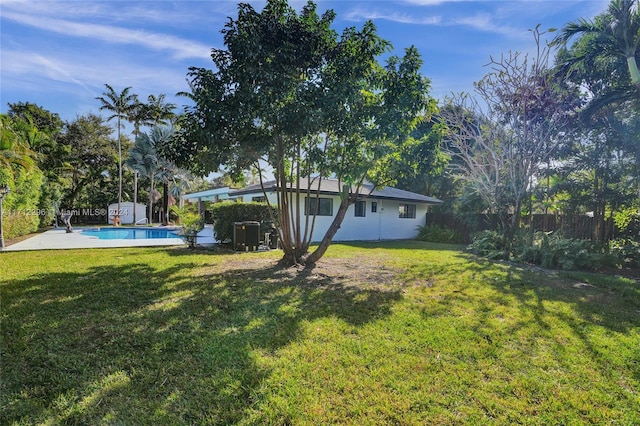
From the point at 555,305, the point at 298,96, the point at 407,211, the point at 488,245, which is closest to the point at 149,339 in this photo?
the point at 298,96

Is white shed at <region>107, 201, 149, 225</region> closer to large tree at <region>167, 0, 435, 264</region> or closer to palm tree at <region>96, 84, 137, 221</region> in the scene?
palm tree at <region>96, 84, 137, 221</region>

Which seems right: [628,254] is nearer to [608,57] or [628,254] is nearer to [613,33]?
[608,57]

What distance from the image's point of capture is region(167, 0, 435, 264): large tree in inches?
246

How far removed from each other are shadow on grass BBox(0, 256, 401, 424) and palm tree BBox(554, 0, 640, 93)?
33.1 ft

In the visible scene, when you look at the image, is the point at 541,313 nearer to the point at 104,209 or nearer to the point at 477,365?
the point at 477,365

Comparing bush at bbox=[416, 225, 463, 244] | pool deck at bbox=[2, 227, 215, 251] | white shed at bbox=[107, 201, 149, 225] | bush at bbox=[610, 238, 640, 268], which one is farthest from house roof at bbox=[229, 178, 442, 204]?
white shed at bbox=[107, 201, 149, 225]

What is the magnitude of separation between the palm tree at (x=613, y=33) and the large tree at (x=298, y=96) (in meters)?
6.20

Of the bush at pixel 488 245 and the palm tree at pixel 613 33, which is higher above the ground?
the palm tree at pixel 613 33

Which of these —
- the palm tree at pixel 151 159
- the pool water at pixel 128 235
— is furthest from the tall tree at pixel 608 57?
the palm tree at pixel 151 159

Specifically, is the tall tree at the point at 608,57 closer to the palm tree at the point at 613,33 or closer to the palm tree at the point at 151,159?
the palm tree at the point at 613,33

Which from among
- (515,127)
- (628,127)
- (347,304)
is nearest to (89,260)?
(347,304)

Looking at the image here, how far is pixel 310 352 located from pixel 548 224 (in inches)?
589

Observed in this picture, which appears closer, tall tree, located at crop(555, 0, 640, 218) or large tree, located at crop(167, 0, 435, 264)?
large tree, located at crop(167, 0, 435, 264)

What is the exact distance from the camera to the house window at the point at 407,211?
19.4m
